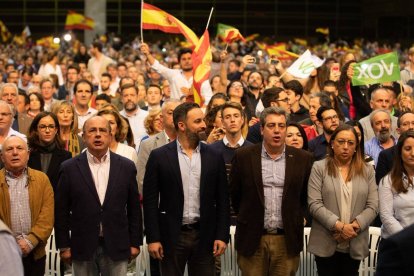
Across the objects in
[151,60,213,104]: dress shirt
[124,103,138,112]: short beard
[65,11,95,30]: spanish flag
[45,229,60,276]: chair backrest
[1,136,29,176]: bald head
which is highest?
[65,11,95,30]: spanish flag

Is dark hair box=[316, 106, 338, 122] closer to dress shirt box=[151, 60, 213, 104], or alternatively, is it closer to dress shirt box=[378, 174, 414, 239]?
dress shirt box=[378, 174, 414, 239]

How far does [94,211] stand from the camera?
7.89 meters

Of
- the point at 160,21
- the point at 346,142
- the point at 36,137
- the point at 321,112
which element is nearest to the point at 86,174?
the point at 36,137

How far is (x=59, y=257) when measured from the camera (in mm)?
8609

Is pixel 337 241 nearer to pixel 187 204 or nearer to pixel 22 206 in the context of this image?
pixel 187 204

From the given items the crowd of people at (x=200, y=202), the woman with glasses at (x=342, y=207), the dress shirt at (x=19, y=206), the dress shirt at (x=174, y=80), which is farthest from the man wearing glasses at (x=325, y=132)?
the dress shirt at (x=174, y=80)

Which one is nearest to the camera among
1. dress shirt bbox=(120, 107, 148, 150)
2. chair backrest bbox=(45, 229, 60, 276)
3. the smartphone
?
chair backrest bbox=(45, 229, 60, 276)

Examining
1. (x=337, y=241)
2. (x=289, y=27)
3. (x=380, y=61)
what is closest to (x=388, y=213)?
(x=337, y=241)

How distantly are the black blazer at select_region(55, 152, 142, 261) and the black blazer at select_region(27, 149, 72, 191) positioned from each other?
0.89 meters

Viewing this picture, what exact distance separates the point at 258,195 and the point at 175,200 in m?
0.59

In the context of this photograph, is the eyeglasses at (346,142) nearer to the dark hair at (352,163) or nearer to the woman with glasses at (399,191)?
the dark hair at (352,163)

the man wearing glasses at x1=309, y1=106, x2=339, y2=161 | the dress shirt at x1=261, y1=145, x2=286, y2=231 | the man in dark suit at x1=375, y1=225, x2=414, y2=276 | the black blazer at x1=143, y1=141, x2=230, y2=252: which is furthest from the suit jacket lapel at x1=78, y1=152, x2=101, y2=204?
the man in dark suit at x1=375, y1=225, x2=414, y2=276

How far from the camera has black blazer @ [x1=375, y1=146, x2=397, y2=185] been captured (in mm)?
9031

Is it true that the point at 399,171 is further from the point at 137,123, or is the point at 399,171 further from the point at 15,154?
the point at 137,123
